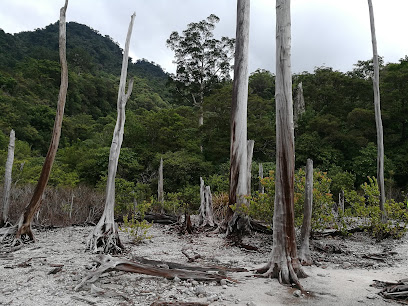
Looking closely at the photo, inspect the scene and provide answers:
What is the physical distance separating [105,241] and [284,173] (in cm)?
340

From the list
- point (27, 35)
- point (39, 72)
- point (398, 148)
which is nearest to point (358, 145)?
point (398, 148)

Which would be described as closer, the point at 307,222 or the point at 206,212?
the point at 307,222

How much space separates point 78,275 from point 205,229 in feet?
14.3

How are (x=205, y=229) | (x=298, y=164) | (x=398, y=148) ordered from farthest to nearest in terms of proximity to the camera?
(x=298, y=164) → (x=398, y=148) → (x=205, y=229)

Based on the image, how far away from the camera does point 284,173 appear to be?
14.2 ft

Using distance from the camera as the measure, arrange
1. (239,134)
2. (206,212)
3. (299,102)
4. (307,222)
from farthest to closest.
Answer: (299,102) < (206,212) < (239,134) < (307,222)

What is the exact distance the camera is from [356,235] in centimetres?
730

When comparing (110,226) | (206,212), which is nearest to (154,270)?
(110,226)

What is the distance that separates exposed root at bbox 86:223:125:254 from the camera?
5426mm

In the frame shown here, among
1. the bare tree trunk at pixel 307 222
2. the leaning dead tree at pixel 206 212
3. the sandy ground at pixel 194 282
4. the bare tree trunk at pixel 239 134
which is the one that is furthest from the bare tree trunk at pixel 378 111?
the leaning dead tree at pixel 206 212

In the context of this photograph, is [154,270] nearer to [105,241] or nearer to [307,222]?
[105,241]

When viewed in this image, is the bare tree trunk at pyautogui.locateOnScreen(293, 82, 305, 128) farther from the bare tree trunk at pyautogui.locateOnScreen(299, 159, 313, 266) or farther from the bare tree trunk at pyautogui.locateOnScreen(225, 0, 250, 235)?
the bare tree trunk at pyautogui.locateOnScreen(299, 159, 313, 266)

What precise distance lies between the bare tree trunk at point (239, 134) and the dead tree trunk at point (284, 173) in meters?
2.62

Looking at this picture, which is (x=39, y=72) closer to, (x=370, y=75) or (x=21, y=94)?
(x=21, y=94)
